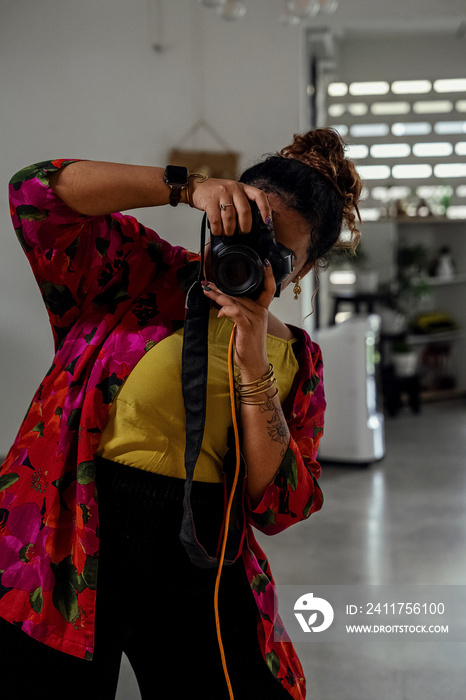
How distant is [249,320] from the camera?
84 centimetres

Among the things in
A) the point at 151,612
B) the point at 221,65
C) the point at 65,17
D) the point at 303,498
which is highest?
the point at 65,17

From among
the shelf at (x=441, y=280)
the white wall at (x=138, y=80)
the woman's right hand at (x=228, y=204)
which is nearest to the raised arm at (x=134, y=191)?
the woman's right hand at (x=228, y=204)

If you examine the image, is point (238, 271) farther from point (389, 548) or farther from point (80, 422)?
point (389, 548)

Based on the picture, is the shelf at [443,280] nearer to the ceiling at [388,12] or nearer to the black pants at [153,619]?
the ceiling at [388,12]

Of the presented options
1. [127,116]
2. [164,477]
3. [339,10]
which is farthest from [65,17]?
[164,477]

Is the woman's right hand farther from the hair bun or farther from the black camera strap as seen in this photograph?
the hair bun

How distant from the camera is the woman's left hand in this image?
2.74ft

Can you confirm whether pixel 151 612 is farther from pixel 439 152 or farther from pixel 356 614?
pixel 439 152

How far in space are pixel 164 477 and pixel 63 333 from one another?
0.89ft

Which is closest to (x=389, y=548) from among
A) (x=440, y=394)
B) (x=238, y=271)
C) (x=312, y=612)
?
(x=312, y=612)

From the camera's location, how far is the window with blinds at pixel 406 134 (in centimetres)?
581

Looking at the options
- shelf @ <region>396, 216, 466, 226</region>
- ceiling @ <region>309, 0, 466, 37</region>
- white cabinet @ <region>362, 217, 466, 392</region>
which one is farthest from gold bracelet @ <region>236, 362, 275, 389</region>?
shelf @ <region>396, 216, 466, 226</region>

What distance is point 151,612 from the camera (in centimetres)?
93

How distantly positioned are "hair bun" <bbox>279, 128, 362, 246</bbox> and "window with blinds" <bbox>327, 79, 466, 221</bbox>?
4.95m
